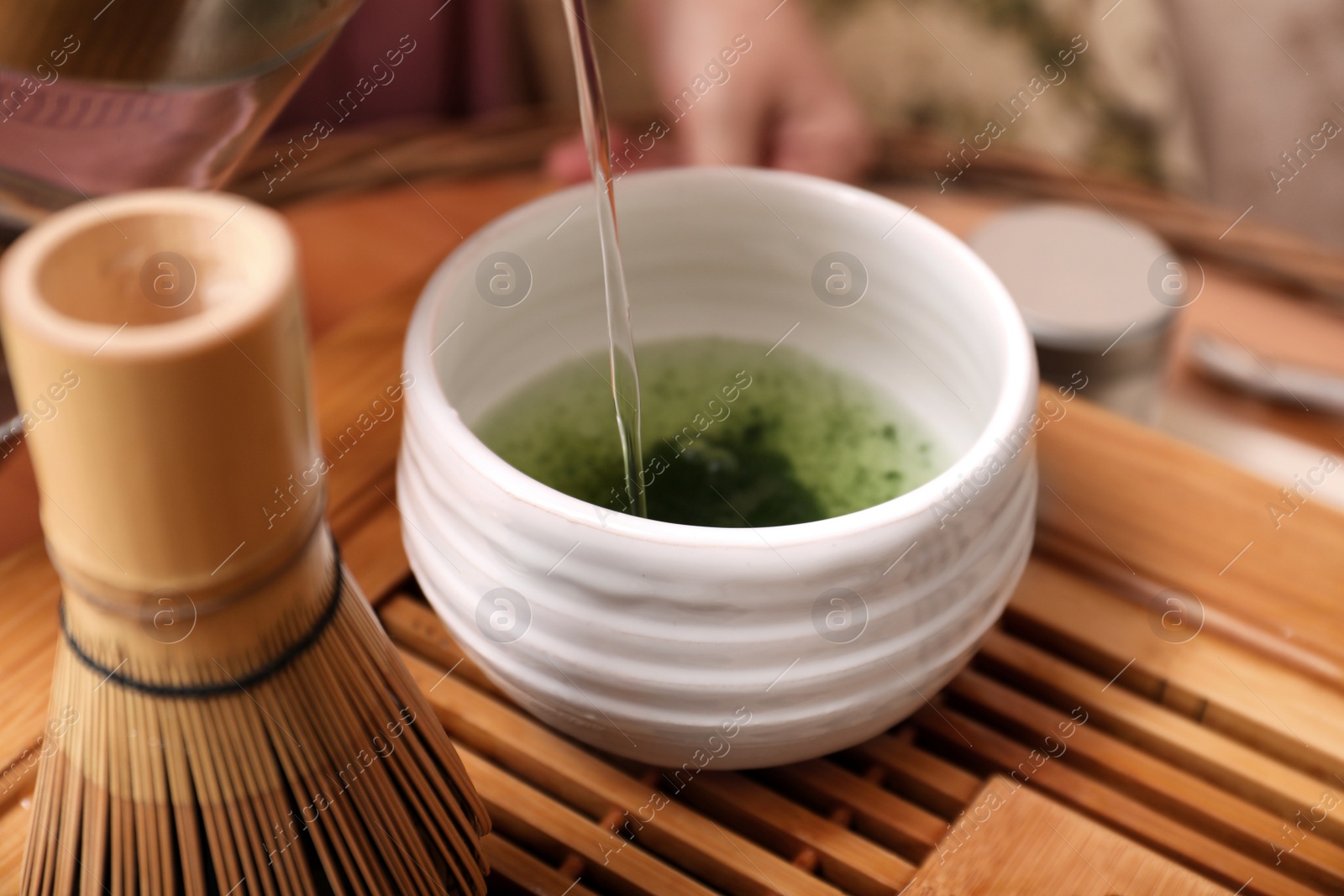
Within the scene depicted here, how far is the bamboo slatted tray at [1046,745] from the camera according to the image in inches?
18.3

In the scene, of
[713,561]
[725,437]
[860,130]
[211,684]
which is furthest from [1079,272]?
[211,684]

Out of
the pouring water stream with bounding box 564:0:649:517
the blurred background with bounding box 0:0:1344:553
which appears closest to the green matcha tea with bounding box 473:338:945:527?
the pouring water stream with bounding box 564:0:649:517

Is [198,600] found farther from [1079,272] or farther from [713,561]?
[1079,272]

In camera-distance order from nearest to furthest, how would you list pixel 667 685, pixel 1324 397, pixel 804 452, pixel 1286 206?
pixel 667 685, pixel 804 452, pixel 1324 397, pixel 1286 206

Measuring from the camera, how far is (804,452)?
1.90ft

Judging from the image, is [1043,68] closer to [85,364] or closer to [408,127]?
[408,127]

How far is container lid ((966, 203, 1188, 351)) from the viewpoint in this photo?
2.39ft

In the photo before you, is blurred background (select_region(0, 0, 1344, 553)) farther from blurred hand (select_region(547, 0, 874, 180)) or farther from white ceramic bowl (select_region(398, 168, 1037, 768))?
white ceramic bowl (select_region(398, 168, 1037, 768))

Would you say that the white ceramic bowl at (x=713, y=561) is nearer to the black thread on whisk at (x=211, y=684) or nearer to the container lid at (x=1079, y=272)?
the black thread on whisk at (x=211, y=684)

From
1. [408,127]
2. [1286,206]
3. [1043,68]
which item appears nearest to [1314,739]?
[408,127]

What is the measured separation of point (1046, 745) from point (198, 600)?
357 millimetres

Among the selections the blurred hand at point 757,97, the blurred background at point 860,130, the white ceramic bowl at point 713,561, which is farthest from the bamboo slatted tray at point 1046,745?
the blurred hand at point 757,97

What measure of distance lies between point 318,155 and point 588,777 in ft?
1.69

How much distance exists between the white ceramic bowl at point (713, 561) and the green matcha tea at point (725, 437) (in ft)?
0.12
